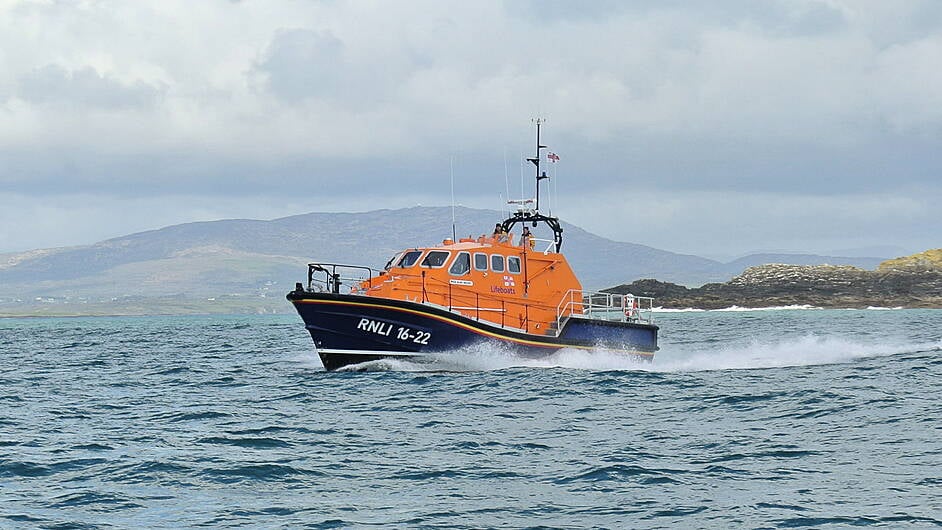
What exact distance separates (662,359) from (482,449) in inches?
720

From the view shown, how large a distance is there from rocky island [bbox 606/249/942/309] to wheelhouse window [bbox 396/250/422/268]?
90304 millimetres

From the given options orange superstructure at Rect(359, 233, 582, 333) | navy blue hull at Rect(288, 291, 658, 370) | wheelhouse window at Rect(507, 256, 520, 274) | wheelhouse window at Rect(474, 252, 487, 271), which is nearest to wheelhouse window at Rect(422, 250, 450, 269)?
orange superstructure at Rect(359, 233, 582, 333)

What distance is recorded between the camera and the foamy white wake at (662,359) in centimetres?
2523

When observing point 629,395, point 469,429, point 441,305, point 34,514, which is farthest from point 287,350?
point 34,514

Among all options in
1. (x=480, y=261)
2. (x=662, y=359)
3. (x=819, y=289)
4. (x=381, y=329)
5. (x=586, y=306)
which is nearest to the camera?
(x=381, y=329)

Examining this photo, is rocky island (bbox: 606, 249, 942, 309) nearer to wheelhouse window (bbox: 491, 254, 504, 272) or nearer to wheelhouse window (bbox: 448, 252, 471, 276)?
wheelhouse window (bbox: 491, 254, 504, 272)

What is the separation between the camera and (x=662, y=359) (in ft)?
106

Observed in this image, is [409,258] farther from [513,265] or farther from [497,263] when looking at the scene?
[513,265]

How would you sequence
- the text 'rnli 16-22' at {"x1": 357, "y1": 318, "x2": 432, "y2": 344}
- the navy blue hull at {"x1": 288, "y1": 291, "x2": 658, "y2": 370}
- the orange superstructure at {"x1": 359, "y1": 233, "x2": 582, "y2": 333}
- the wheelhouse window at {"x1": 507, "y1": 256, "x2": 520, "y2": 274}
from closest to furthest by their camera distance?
the navy blue hull at {"x1": 288, "y1": 291, "x2": 658, "y2": 370} < the text 'rnli 16-22' at {"x1": 357, "y1": 318, "x2": 432, "y2": 344} < the orange superstructure at {"x1": 359, "y1": 233, "x2": 582, "y2": 333} < the wheelhouse window at {"x1": 507, "y1": 256, "x2": 520, "y2": 274}

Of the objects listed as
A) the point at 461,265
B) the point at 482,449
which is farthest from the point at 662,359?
the point at 482,449

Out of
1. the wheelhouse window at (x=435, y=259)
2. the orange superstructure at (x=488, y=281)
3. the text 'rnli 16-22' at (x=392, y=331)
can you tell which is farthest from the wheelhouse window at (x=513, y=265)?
the text 'rnli 16-22' at (x=392, y=331)

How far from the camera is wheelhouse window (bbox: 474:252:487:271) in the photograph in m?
26.6

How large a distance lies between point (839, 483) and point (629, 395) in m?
8.75

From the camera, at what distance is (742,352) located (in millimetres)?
33281
